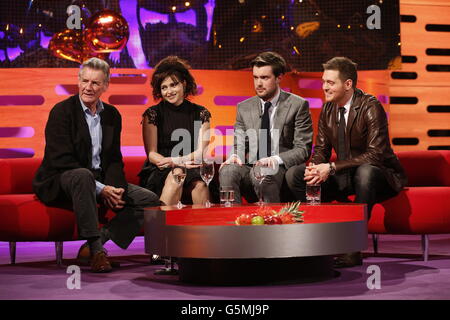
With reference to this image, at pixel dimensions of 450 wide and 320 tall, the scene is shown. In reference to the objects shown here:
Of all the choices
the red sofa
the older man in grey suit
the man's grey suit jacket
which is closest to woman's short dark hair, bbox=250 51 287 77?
the older man in grey suit

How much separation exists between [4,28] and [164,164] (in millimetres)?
3292

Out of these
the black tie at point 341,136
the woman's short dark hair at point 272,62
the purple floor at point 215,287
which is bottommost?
the purple floor at point 215,287

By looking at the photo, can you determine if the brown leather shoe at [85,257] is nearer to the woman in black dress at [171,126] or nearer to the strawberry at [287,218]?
the woman in black dress at [171,126]

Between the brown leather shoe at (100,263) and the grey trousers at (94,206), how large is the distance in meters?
0.11

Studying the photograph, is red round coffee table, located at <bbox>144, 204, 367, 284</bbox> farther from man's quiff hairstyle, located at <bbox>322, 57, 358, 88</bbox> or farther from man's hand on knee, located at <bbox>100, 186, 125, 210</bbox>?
man's quiff hairstyle, located at <bbox>322, 57, 358, 88</bbox>

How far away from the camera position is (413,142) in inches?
299

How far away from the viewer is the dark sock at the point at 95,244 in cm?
390

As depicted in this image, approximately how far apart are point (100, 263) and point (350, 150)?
5.44 feet

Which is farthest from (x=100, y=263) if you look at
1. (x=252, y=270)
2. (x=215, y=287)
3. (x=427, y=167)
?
(x=427, y=167)

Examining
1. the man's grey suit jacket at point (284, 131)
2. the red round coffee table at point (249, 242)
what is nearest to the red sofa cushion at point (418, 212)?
the man's grey suit jacket at point (284, 131)
